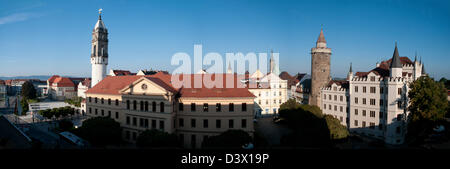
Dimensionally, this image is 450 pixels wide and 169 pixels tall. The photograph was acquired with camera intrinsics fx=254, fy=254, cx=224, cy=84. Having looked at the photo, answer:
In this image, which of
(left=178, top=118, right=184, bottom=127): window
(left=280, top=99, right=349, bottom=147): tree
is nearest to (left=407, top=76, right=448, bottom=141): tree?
(left=280, top=99, right=349, bottom=147): tree

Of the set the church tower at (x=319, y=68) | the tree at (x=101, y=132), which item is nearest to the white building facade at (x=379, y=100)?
the church tower at (x=319, y=68)

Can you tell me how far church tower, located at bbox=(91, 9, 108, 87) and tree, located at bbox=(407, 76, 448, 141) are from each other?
198 feet

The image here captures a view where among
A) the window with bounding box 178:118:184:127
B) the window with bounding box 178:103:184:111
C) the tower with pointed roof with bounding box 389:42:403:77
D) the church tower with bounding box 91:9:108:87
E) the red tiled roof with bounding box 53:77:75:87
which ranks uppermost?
the church tower with bounding box 91:9:108:87

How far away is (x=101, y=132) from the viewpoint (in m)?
31.0

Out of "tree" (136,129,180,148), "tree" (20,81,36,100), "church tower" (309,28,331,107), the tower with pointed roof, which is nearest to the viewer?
"tree" (136,129,180,148)

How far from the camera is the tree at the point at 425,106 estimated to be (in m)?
34.6

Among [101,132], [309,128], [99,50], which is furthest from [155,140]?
[99,50]

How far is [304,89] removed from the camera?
65.4 m

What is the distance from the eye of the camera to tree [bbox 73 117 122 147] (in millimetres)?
30922

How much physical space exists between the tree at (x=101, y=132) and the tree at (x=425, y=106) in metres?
40.1

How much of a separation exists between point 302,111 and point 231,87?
1644 cm

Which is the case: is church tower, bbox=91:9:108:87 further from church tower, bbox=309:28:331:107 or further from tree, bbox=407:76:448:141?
tree, bbox=407:76:448:141
